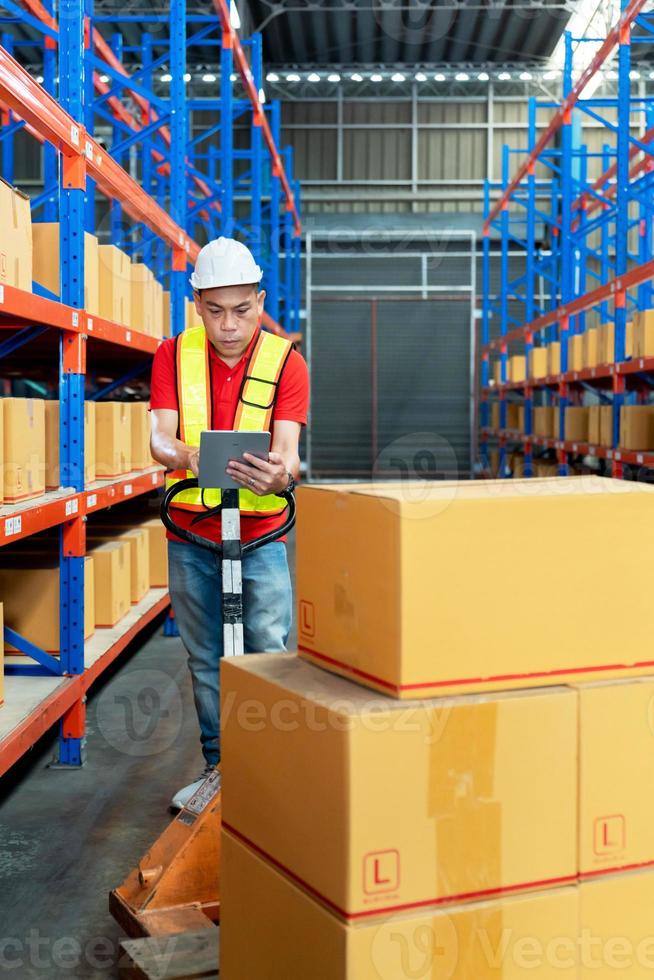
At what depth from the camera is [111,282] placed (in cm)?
517

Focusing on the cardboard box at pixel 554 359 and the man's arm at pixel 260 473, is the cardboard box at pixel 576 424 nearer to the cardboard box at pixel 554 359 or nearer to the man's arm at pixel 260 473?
the cardboard box at pixel 554 359

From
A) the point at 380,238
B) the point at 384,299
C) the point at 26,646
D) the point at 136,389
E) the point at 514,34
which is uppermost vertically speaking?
the point at 514,34

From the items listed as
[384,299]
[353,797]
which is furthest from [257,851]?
[384,299]

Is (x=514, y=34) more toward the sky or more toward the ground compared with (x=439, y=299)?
more toward the sky

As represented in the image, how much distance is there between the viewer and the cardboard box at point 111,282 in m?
5.14

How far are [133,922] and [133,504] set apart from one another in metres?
5.46

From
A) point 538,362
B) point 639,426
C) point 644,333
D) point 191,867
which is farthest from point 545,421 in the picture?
point 191,867

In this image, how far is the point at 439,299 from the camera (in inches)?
774

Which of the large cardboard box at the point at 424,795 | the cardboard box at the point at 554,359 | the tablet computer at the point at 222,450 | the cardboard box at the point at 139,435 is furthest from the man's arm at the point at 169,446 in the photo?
the cardboard box at the point at 554,359

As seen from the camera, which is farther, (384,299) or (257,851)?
(384,299)

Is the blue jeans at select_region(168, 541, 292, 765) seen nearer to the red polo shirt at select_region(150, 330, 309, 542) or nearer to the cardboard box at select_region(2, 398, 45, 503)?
the red polo shirt at select_region(150, 330, 309, 542)

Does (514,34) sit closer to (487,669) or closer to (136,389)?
(136,389)

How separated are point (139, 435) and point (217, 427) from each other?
2.67 m

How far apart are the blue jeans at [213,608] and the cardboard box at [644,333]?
173 inches
